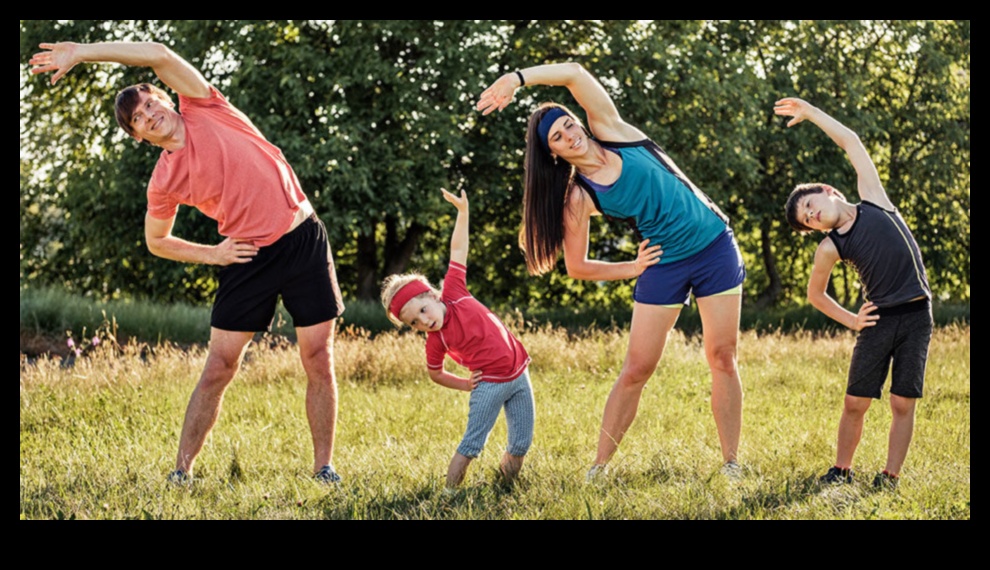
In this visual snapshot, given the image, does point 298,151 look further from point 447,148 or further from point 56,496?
point 56,496

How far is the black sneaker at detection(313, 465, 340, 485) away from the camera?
5055 millimetres

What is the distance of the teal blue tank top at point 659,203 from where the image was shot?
4758mm

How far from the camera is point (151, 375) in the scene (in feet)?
27.1

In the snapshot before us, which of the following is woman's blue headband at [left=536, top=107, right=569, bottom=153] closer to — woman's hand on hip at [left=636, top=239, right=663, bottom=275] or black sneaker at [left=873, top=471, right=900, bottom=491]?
woman's hand on hip at [left=636, top=239, right=663, bottom=275]

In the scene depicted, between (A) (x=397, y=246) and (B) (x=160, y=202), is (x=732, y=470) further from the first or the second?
(A) (x=397, y=246)

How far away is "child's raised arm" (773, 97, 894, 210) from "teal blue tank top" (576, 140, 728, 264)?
589 millimetres

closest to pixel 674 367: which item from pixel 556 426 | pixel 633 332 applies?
pixel 556 426

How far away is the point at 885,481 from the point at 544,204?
2078mm

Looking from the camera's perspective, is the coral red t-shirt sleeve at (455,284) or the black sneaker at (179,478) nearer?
the coral red t-shirt sleeve at (455,284)

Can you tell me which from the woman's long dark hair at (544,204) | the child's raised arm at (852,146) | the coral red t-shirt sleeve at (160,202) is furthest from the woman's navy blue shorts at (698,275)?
the coral red t-shirt sleeve at (160,202)

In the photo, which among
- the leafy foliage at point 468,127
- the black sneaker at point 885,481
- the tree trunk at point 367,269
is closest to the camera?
Answer: the black sneaker at point 885,481

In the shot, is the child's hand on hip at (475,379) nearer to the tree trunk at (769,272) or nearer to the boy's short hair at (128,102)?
the boy's short hair at (128,102)

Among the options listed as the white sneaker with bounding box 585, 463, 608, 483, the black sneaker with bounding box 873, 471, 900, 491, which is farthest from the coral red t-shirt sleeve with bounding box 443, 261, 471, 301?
the black sneaker with bounding box 873, 471, 900, 491

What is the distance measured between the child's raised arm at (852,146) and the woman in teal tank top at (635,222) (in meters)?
0.64
